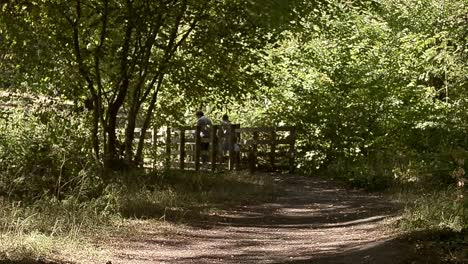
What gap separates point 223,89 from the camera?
16062 mm

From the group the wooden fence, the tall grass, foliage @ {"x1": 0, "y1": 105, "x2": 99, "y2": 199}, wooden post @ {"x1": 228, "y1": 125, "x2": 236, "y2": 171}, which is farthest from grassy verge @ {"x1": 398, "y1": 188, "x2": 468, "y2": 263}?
the wooden fence

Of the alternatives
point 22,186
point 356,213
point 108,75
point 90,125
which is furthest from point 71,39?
point 356,213

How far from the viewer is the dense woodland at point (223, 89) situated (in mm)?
10984

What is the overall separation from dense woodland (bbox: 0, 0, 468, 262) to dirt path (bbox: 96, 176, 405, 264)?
90 cm

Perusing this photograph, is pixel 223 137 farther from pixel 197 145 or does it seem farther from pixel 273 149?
pixel 273 149

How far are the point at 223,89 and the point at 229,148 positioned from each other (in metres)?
3.67

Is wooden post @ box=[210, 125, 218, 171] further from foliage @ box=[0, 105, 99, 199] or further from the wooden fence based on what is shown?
foliage @ box=[0, 105, 99, 199]

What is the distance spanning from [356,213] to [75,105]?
20.4 feet

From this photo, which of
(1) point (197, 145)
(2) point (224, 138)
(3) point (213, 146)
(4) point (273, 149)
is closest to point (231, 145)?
(2) point (224, 138)

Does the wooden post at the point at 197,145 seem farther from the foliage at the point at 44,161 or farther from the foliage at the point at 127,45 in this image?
the foliage at the point at 44,161

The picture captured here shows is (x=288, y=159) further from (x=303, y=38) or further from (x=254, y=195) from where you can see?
(x=254, y=195)

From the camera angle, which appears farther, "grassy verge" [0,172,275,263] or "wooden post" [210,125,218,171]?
"wooden post" [210,125,218,171]

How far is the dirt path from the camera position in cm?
799

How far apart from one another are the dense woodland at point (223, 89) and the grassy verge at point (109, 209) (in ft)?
0.69
